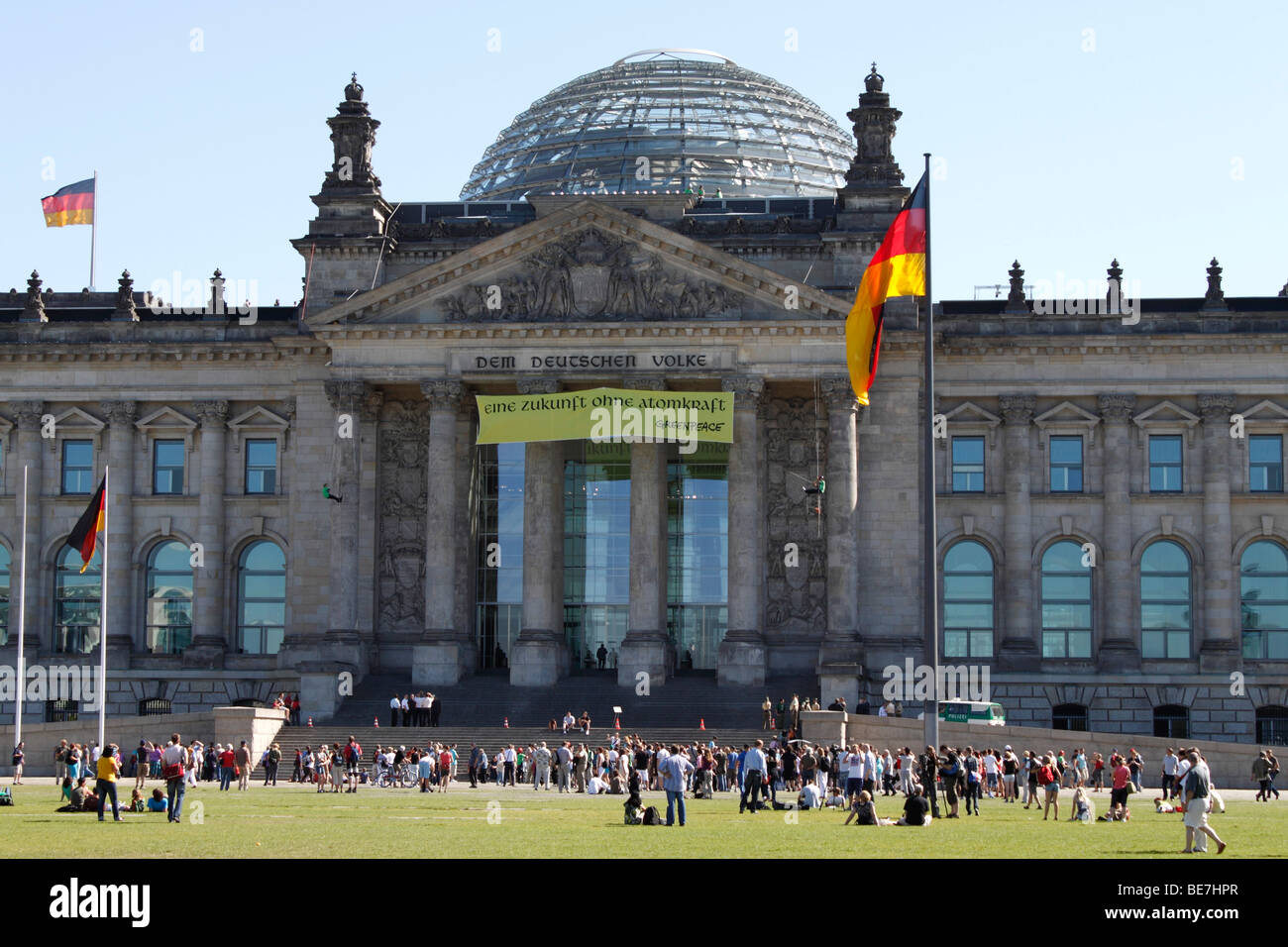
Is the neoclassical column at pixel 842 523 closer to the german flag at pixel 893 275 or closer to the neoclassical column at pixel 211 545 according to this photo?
the neoclassical column at pixel 211 545

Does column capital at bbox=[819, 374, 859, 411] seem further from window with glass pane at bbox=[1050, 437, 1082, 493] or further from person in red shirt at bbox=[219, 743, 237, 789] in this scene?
person in red shirt at bbox=[219, 743, 237, 789]

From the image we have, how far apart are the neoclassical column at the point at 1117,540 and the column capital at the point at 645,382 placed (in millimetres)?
17365

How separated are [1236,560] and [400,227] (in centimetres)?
3494

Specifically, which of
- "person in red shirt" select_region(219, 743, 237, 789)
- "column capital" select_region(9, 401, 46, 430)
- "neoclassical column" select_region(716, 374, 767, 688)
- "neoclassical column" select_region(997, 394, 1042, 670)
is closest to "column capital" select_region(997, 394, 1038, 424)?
"neoclassical column" select_region(997, 394, 1042, 670)

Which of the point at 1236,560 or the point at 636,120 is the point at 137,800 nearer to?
the point at 1236,560

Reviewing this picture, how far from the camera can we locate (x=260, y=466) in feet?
260

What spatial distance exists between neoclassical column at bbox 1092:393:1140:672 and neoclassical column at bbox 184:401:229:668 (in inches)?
1343

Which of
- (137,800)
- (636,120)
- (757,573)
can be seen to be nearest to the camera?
(137,800)

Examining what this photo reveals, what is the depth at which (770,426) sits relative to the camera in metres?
75.4

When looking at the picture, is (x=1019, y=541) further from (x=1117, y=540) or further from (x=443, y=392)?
(x=443, y=392)

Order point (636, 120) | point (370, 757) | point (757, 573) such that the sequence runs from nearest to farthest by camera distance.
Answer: point (370, 757) < point (757, 573) < point (636, 120)

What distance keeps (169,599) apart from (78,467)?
662 centimetres
